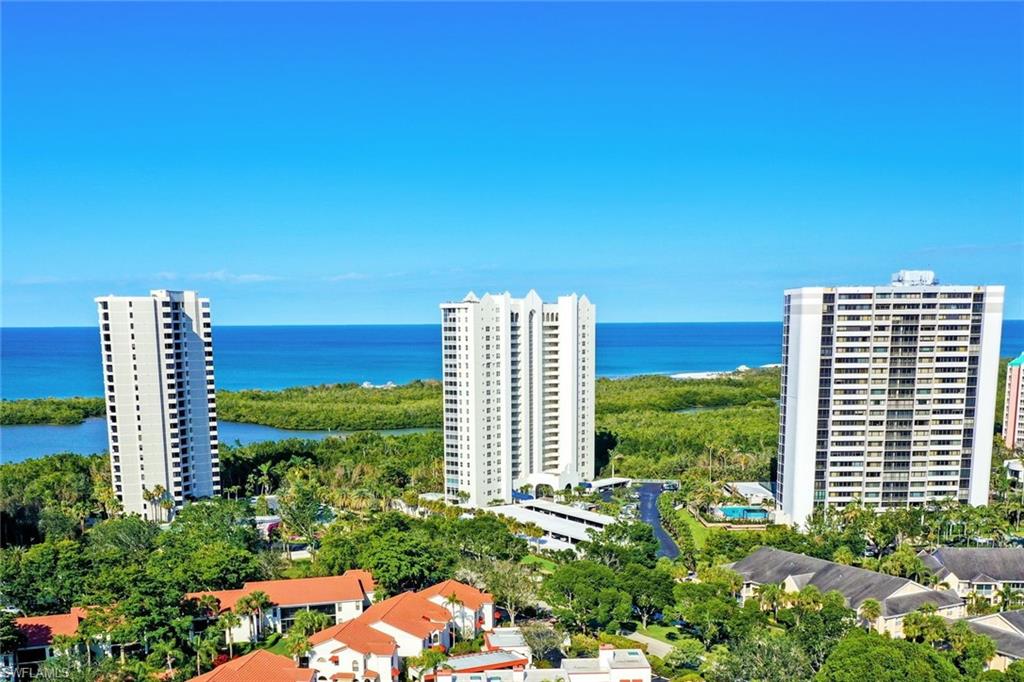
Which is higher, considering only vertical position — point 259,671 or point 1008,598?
point 259,671

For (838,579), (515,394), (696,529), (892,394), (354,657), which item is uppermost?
(892,394)

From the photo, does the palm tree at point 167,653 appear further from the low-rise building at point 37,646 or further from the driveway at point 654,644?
the driveway at point 654,644

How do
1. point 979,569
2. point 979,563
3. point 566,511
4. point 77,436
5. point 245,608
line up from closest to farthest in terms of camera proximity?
point 245,608 → point 979,569 → point 979,563 → point 566,511 → point 77,436

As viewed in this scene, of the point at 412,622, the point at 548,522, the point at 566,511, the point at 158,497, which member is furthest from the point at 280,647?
the point at 566,511

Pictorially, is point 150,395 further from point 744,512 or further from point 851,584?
point 851,584

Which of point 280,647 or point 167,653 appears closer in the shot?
point 167,653

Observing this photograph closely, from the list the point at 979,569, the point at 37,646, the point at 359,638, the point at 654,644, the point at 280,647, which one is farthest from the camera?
the point at 979,569
